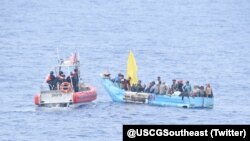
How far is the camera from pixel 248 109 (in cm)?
6738

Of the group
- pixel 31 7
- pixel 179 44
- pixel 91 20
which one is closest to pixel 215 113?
pixel 179 44

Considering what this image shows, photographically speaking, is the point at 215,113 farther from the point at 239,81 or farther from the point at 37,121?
the point at 239,81

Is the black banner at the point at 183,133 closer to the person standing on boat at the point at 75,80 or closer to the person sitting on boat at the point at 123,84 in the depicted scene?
the person standing on boat at the point at 75,80

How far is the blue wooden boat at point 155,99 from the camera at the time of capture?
6406cm

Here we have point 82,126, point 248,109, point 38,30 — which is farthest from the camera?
point 38,30

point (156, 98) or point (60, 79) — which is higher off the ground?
point (60, 79)

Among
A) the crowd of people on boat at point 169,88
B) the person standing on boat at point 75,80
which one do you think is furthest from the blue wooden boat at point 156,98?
the person standing on boat at point 75,80

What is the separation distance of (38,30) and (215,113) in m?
65.8

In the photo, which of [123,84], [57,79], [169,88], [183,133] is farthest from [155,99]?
[183,133]

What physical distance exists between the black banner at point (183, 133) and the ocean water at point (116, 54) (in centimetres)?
2017

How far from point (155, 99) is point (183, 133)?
30719mm

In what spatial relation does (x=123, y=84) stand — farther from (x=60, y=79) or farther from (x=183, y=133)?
(x=183, y=133)

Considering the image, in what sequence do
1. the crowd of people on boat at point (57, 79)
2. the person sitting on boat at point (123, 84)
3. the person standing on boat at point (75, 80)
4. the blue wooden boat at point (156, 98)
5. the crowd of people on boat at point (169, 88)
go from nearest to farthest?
the crowd of people on boat at point (57, 79)
the person standing on boat at point (75, 80)
the crowd of people on boat at point (169, 88)
the blue wooden boat at point (156, 98)
the person sitting on boat at point (123, 84)

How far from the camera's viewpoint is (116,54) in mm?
102375
